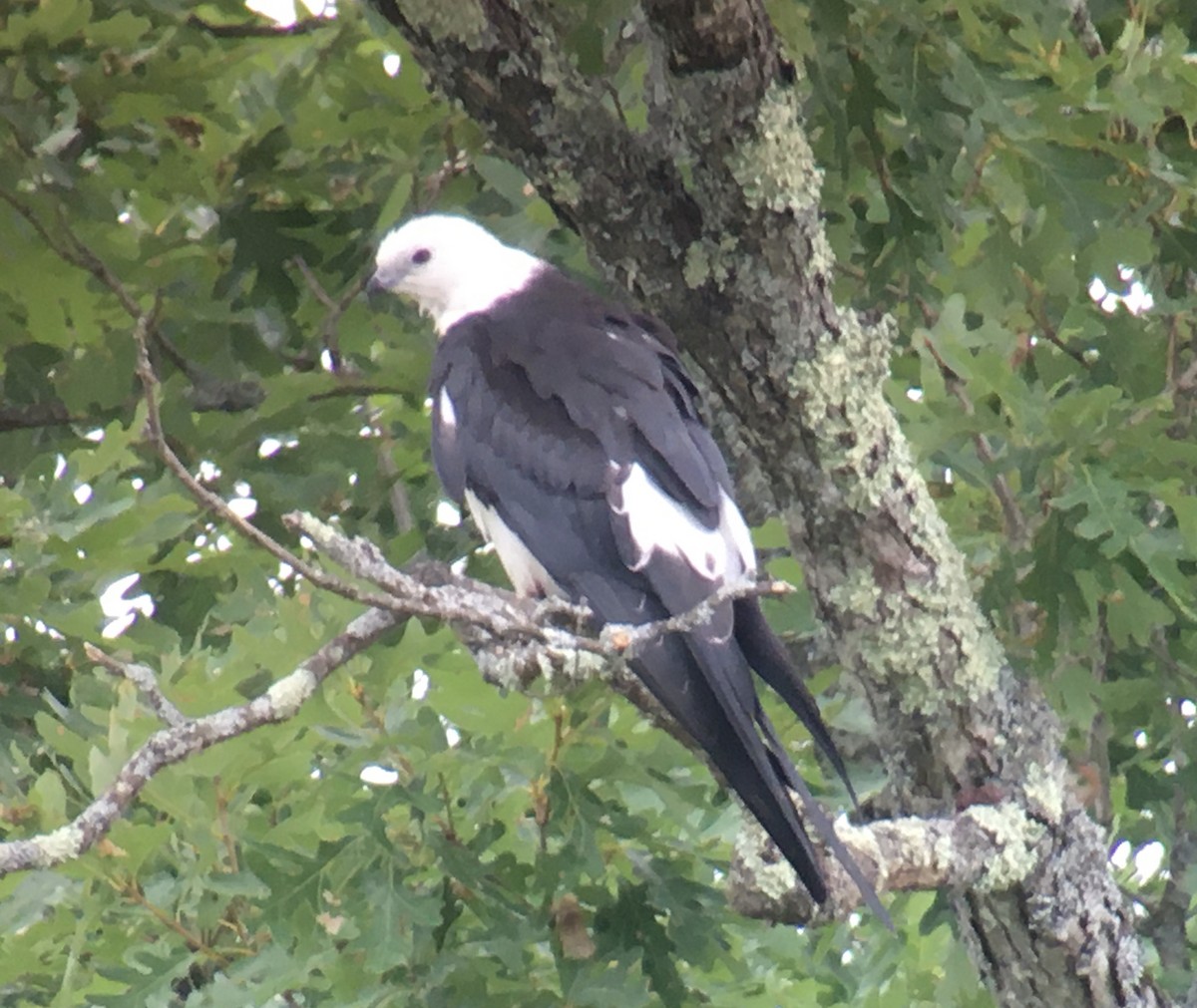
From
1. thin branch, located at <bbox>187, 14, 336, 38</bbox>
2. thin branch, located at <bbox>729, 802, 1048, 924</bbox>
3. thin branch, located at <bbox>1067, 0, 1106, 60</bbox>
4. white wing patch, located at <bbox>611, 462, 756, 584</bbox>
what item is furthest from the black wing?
thin branch, located at <bbox>1067, 0, 1106, 60</bbox>

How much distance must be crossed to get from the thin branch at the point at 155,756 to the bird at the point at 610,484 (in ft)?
1.70

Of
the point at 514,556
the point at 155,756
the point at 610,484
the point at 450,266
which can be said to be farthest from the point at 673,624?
the point at 450,266

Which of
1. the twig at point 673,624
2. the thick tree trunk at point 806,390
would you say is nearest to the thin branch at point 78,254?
the thick tree trunk at point 806,390

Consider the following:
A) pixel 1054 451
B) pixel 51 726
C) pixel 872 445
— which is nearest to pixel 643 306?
pixel 872 445

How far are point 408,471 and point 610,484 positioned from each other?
0.80 metres

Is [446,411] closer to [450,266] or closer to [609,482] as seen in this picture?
[609,482]

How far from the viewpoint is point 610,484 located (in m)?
2.79

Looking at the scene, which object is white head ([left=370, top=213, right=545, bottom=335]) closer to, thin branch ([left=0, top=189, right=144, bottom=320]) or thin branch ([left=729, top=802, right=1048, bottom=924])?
thin branch ([left=0, top=189, right=144, bottom=320])

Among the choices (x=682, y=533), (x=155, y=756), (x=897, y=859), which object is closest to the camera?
(x=155, y=756)

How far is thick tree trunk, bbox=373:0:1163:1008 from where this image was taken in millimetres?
2223

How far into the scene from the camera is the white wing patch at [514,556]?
2.93 meters

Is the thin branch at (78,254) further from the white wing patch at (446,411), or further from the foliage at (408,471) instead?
the white wing patch at (446,411)

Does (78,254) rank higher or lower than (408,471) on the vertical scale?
higher

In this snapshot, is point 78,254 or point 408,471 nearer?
point 78,254
